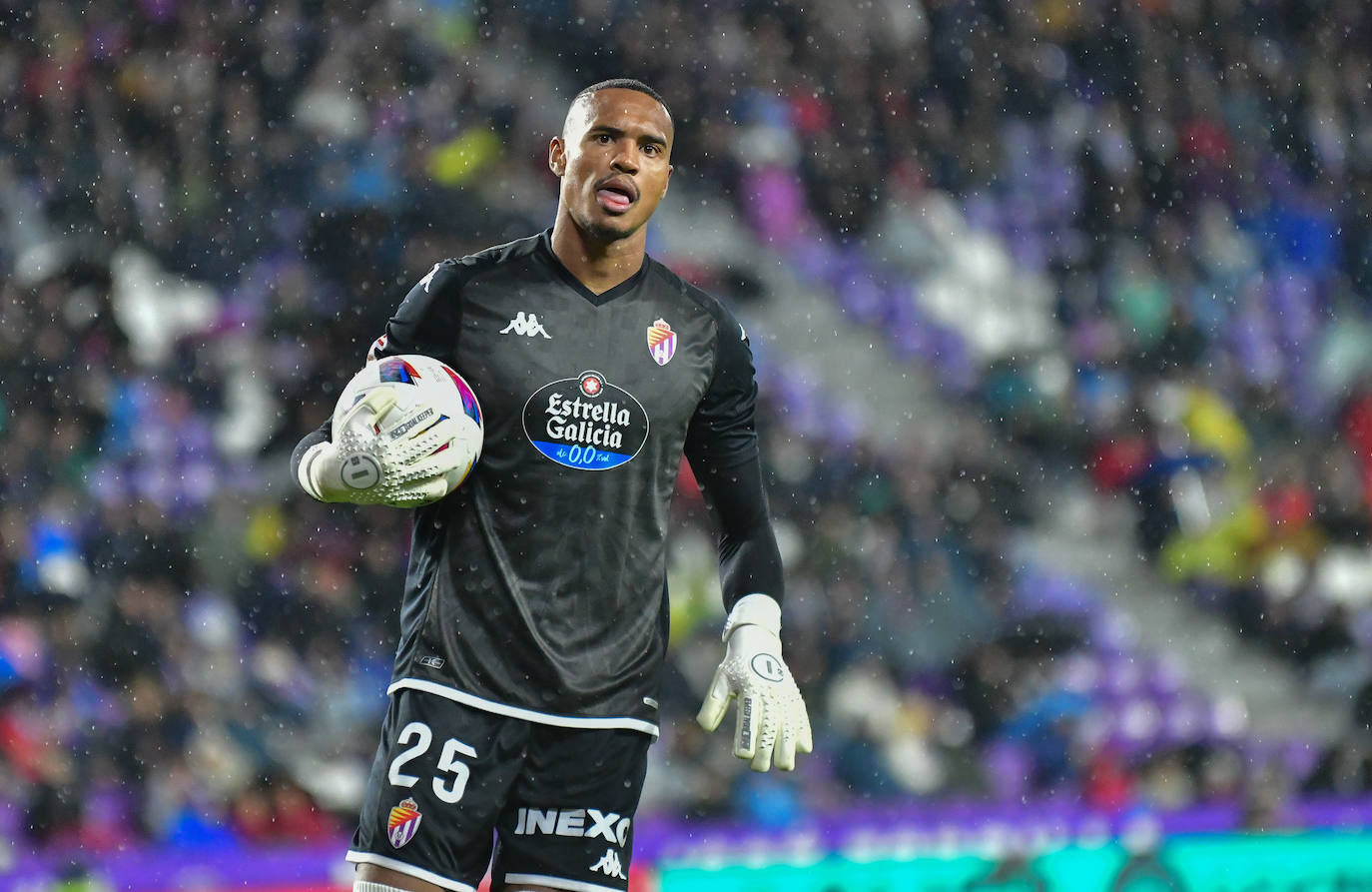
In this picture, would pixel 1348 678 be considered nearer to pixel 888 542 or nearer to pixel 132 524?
pixel 888 542

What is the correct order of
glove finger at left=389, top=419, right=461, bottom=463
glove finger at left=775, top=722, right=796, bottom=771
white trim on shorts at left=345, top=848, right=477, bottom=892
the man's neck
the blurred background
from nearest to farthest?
glove finger at left=389, top=419, right=461, bottom=463 < white trim on shorts at left=345, top=848, right=477, bottom=892 < glove finger at left=775, top=722, right=796, bottom=771 < the man's neck < the blurred background

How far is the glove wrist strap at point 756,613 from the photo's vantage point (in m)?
3.21

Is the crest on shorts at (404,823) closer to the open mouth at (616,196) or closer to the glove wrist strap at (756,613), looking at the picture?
the glove wrist strap at (756,613)

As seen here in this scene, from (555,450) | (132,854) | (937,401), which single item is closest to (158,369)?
(132,854)

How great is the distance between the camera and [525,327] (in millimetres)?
3041

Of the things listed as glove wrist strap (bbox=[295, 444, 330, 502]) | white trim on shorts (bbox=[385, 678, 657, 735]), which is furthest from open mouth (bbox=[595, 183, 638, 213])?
white trim on shorts (bbox=[385, 678, 657, 735])

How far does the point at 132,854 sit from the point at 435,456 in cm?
412

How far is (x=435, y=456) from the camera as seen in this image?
2.79 metres

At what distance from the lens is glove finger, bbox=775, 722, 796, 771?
2.99 metres

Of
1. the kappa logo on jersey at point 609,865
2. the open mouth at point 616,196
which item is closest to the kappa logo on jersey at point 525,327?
the open mouth at point 616,196

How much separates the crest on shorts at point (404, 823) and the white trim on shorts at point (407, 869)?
32 millimetres

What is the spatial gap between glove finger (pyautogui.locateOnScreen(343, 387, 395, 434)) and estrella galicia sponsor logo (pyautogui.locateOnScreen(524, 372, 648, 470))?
11.7 inches

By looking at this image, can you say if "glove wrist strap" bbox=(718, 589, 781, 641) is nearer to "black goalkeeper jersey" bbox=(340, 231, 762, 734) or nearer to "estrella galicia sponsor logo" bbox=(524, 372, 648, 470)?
"black goalkeeper jersey" bbox=(340, 231, 762, 734)

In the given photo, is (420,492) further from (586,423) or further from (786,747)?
(786,747)
